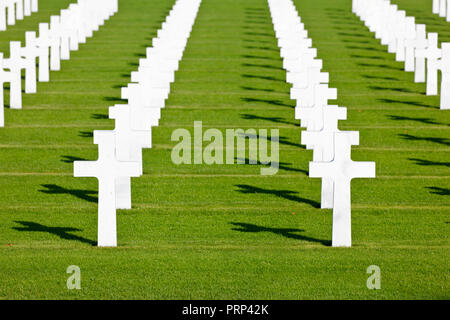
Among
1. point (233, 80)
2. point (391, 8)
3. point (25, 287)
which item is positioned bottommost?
point (25, 287)

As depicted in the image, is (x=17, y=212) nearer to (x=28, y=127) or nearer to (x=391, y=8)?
(x=28, y=127)

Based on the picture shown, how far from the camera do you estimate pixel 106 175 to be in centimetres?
1051

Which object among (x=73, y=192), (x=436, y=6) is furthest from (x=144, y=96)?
(x=436, y=6)

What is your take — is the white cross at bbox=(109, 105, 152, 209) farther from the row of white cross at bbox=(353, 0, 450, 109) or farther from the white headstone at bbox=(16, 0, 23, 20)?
the white headstone at bbox=(16, 0, 23, 20)

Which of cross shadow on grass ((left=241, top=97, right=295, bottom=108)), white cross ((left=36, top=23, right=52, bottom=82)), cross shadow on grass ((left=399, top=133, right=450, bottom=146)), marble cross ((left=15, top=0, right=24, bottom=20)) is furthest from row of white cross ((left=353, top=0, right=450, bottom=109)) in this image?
marble cross ((left=15, top=0, right=24, bottom=20))

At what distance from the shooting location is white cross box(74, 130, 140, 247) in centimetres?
1040

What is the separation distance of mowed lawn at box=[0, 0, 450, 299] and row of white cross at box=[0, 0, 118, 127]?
32 cm

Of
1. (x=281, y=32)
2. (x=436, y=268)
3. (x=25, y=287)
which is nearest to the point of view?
(x=25, y=287)

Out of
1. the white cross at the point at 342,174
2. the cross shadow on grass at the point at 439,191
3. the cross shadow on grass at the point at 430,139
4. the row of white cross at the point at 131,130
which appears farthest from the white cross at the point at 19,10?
the white cross at the point at 342,174

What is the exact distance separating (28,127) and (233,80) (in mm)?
4703

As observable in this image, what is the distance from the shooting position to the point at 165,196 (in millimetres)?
12586

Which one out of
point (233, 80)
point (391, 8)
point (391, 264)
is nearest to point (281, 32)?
point (391, 8)

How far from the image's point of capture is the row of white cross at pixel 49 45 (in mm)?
17188

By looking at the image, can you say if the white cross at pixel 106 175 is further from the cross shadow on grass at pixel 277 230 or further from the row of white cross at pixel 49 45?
the row of white cross at pixel 49 45
